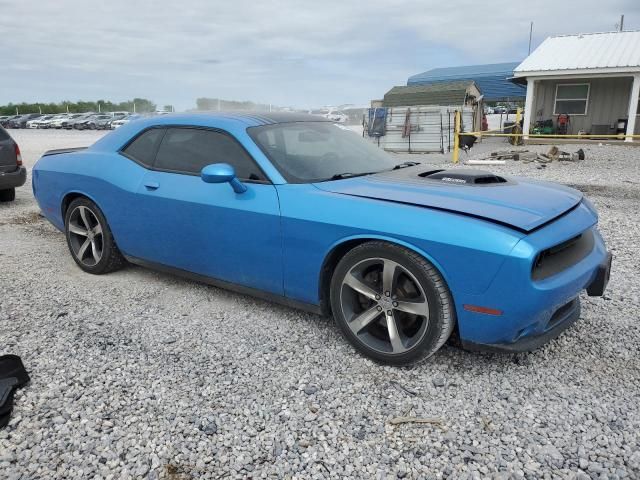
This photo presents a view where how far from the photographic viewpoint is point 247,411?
258 centimetres

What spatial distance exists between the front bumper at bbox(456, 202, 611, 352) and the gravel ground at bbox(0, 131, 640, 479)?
283 millimetres

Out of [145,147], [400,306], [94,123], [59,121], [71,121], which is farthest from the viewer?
[59,121]

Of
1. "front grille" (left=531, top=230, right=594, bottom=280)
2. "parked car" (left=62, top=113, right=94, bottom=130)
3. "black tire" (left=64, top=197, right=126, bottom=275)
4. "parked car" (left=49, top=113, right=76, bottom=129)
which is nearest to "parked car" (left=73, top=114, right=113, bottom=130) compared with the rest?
"parked car" (left=62, top=113, right=94, bottom=130)

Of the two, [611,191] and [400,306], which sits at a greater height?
[400,306]

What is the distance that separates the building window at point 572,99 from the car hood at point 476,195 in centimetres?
1778

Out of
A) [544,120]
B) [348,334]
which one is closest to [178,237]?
[348,334]

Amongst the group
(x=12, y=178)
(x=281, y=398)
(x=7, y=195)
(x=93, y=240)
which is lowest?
(x=281, y=398)

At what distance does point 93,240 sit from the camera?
14.7ft

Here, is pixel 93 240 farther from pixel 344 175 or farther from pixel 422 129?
pixel 422 129

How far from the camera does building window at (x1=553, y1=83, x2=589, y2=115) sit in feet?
61.3

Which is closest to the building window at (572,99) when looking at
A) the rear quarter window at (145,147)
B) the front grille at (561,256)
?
the front grille at (561,256)

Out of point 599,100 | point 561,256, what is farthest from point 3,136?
point 599,100

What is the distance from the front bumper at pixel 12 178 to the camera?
7676mm

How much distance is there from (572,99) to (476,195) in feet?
61.6
